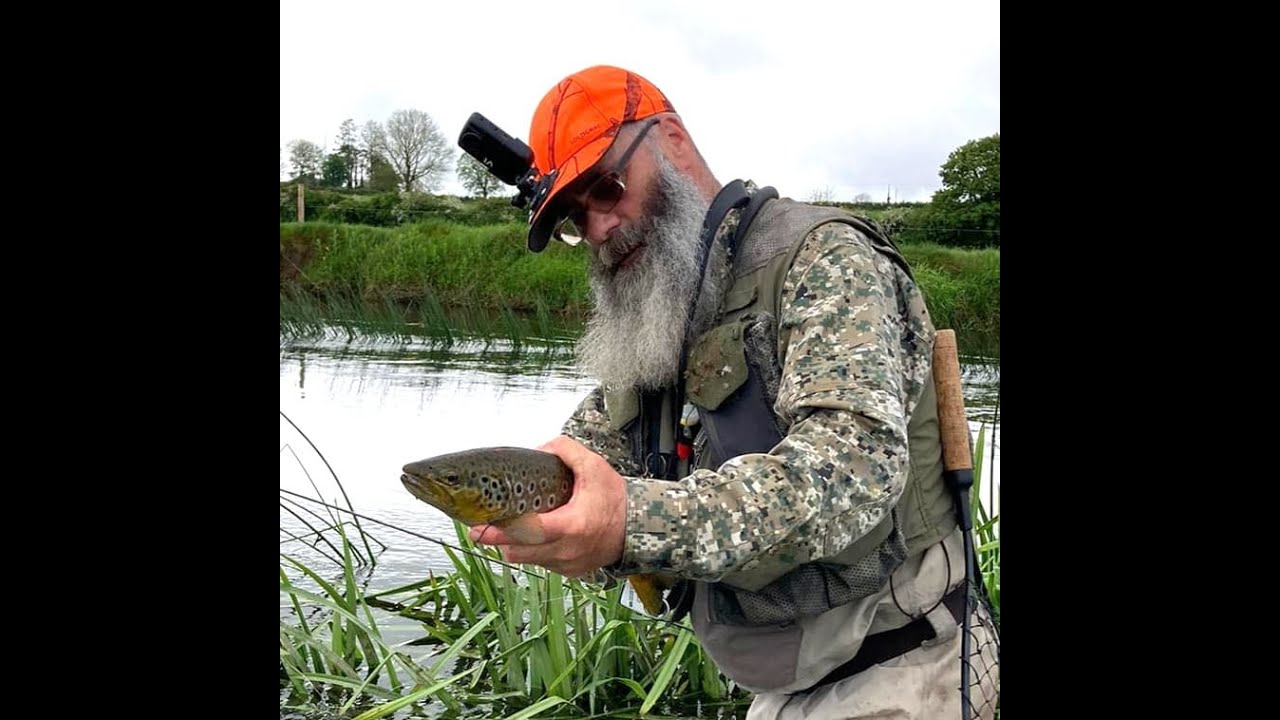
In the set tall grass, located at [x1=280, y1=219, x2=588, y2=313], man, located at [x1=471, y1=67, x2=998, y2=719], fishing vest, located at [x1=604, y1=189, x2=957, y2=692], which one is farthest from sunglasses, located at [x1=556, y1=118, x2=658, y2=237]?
tall grass, located at [x1=280, y1=219, x2=588, y2=313]

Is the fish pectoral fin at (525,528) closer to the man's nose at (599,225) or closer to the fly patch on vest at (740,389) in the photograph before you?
the fly patch on vest at (740,389)

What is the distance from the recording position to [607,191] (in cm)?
334

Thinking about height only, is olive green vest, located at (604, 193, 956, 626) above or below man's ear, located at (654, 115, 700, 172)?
below

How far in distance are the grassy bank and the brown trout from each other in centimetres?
1508

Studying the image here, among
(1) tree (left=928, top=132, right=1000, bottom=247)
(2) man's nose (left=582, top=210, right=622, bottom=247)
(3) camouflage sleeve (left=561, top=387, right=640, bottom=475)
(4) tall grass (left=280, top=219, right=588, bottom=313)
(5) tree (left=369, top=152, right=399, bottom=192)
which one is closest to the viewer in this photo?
(2) man's nose (left=582, top=210, right=622, bottom=247)

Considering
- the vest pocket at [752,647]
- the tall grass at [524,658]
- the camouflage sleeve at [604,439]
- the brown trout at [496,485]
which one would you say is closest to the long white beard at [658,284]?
the camouflage sleeve at [604,439]

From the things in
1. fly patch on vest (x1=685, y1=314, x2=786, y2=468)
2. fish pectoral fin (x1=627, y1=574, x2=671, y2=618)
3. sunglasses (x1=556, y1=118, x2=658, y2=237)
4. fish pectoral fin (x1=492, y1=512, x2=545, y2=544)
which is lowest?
fish pectoral fin (x1=627, y1=574, x2=671, y2=618)

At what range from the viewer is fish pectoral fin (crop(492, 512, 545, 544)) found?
8.05ft

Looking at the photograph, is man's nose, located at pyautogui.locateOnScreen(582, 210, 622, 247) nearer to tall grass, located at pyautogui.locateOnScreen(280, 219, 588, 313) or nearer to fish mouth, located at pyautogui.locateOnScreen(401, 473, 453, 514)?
fish mouth, located at pyautogui.locateOnScreen(401, 473, 453, 514)

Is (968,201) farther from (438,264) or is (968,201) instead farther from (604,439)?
(604,439)

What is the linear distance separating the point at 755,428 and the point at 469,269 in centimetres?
2607

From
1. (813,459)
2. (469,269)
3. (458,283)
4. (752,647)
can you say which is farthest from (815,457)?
(469,269)
